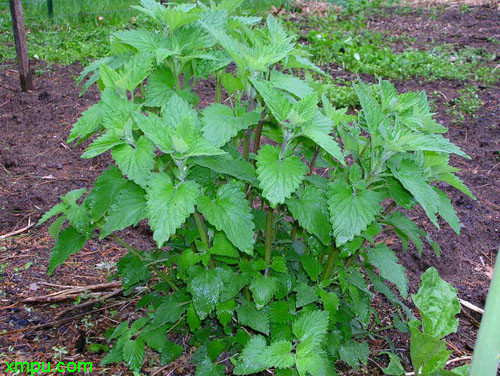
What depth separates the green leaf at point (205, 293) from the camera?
2035 mm

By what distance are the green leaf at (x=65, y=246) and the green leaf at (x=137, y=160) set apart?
51 cm

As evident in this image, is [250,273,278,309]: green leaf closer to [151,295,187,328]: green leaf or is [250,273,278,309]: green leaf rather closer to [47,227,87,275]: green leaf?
[151,295,187,328]: green leaf

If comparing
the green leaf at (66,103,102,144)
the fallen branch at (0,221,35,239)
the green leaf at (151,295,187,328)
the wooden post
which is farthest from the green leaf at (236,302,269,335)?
the wooden post

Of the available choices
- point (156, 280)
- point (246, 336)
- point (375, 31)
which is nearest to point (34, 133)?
point (156, 280)

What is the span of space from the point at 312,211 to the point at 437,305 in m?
0.76

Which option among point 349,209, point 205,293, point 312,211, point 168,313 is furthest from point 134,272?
point 349,209

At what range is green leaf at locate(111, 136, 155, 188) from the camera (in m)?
1.71

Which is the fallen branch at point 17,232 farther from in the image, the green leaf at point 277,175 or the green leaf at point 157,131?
the green leaf at point 277,175

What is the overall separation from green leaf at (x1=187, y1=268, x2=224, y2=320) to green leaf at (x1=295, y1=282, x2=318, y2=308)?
297mm

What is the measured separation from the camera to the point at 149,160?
5.72 feet

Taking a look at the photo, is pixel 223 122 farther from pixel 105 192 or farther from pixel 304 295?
pixel 304 295

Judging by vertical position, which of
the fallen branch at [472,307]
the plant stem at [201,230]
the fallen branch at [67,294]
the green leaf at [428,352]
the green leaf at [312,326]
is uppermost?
the plant stem at [201,230]

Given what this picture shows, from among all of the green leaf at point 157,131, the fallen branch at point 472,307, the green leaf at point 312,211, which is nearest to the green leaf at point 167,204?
the green leaf at point 157,131

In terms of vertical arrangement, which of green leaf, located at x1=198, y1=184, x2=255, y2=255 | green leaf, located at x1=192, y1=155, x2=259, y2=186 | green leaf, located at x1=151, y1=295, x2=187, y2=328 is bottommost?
green leaf, located at x1=151, y1=295, x2=187, y2=328
